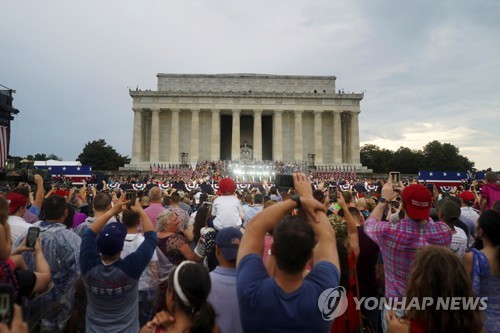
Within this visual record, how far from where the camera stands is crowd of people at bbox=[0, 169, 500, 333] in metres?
2.48

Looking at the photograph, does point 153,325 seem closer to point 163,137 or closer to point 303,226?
point 303,226

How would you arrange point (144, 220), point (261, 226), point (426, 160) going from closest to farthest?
point (261, 226), point (144, 220), point (426, 160)

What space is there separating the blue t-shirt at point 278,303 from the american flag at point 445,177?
2936 centimetres

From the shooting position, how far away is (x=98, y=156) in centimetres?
7781

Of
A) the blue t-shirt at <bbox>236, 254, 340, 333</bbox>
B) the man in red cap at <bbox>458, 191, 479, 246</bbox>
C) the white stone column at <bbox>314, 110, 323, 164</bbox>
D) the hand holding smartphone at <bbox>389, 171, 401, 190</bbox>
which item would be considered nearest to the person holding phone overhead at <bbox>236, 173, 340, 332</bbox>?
the blue t-shirt at <bbox>236, 254, 340, 333</bbox>

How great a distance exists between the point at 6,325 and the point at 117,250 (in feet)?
6.59

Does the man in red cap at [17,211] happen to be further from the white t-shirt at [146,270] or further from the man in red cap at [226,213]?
the man in red cap at [226,213]

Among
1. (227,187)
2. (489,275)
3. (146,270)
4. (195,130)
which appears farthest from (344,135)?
(489,275)

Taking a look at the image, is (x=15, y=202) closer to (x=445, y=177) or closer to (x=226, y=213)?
(x=226, y=213)

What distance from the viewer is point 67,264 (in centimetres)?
471

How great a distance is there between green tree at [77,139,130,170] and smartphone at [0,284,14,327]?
266 feet

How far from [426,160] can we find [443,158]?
351 centimetres

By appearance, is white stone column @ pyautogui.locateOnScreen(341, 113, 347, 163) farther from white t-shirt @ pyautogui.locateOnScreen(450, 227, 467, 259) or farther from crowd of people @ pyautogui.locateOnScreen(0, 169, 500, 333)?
white t-shirt @ pyautogui.locateOnScreen(450, 227, 467, 259)

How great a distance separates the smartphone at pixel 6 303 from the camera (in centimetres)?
190
